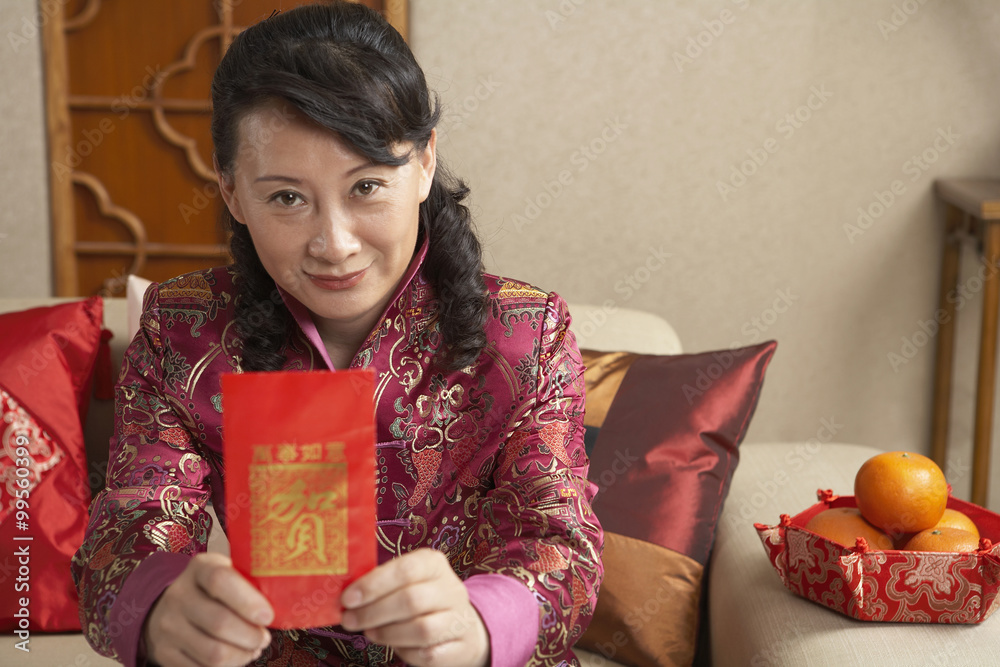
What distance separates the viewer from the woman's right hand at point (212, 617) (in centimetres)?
62

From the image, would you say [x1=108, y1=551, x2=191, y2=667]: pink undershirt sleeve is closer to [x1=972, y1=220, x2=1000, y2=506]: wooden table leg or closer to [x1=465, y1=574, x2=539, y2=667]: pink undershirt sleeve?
[x1=465, y1=574, x2=539, y2=667]: pink undershirt sleeve

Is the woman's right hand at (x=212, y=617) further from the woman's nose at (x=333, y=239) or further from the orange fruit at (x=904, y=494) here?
the orange fruit at (x=904, y=494)

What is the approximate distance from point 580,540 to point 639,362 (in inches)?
24.5

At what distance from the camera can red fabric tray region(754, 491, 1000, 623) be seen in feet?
3.27

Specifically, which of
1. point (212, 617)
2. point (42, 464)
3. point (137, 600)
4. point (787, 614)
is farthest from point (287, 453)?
point (42, 464)

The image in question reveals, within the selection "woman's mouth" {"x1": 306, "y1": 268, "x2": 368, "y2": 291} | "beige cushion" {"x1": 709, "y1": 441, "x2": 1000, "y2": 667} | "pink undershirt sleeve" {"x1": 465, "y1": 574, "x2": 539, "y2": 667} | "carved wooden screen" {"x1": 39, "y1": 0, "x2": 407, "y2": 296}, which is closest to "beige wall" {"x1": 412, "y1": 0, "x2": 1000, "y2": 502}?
"carved wooden screen" {"x1": 39, "y1": 0, "x2": 407, "y2": 296}

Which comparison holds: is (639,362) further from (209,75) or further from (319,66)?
(209,75)

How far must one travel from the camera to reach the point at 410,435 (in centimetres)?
96

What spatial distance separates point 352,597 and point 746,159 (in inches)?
74.4

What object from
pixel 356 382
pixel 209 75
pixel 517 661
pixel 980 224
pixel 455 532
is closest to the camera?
pixel 356 382

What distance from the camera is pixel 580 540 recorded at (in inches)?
34.2

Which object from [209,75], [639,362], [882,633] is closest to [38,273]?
[209,75]

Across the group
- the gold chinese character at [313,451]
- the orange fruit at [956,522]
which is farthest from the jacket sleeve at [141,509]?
the orange fruit at [956,522]

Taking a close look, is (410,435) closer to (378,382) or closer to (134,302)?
(378,382)
